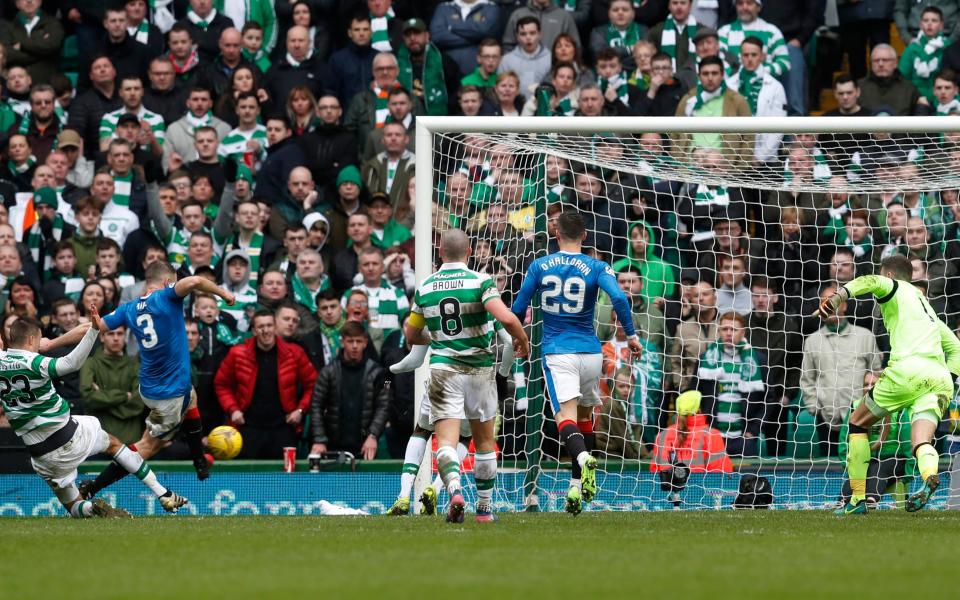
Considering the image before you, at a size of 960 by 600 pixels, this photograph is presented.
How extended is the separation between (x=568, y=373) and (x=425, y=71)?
276 inches

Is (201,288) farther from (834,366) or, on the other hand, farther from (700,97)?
(700,97)

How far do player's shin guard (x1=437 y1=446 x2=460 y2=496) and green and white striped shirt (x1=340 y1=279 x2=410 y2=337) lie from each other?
16.4ft

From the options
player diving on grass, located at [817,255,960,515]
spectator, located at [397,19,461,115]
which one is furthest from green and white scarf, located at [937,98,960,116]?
spectator, located at [397,19,461,115]

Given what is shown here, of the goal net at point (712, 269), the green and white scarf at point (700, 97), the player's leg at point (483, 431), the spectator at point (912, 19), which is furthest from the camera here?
the spectator at point (912, 19)

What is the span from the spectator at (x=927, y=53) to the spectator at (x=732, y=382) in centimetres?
501

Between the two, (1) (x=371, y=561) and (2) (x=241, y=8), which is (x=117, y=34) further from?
(1) (x=371, y=561)

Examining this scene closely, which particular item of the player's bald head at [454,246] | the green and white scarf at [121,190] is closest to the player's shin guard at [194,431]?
the player's bald head at [454,246]

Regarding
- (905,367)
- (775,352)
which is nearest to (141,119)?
(775,352)

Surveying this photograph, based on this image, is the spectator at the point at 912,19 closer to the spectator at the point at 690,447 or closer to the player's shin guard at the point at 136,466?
the spectator at the point at 690,447

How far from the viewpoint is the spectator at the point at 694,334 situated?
1441 centimetres

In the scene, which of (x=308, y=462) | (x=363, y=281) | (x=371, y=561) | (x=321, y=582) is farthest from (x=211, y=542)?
(x=363, y=281)

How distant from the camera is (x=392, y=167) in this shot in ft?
54.3

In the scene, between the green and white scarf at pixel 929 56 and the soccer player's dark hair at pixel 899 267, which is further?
the green and white scarf at pixel 929 56

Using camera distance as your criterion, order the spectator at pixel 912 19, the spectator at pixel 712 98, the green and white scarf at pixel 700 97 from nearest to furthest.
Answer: the spectator at pixel 712 98
the green and white scarf at pixel 700 97
the spectator at pixel 912 19
